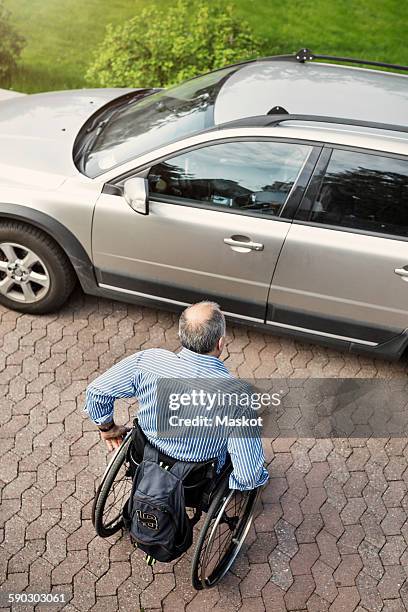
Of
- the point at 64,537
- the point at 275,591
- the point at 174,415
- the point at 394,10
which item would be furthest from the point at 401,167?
the point at 394,10

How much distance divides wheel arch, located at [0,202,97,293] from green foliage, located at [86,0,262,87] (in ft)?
10.9

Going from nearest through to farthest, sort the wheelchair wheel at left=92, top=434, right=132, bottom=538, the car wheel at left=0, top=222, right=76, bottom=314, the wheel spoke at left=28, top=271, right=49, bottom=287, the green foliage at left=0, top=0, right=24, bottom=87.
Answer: the wheelchair wheel at left=92, top=434, right=132, bottom=538
the car wheel at left=0, top=222, right=76, bottom=314
the wheel spoke at left=28, top=271, right=49, bottom=287
the green foliage at left=0, top=0, right=24, bottom=87

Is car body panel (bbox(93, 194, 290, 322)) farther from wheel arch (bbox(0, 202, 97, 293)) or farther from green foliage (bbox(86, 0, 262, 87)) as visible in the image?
green foliage (bbox(86, 0, 262, 87))

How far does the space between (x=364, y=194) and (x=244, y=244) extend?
2.70 feet

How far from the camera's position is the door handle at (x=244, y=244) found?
4527mm

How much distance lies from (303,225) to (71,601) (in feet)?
8.64

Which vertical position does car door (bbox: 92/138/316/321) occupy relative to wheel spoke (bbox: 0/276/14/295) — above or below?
above

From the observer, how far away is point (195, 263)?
4.73m

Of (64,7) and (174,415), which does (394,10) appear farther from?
(174,415)

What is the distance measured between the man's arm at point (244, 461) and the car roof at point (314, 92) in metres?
2.28

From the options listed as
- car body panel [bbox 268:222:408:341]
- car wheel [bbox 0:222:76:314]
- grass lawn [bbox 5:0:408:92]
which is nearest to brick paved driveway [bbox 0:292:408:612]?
car wheel [bbox 0:222:76:314]

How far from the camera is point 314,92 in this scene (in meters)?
4.69

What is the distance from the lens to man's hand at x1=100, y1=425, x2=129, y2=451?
3.72m

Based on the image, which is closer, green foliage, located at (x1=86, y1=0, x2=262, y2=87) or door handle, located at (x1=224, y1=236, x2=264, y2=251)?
door handle, located at (x1=224, y1=236, x2=264, y2=251)
